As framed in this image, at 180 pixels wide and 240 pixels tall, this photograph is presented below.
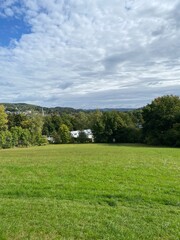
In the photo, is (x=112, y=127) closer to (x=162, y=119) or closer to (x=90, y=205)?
(x=162, y=119)

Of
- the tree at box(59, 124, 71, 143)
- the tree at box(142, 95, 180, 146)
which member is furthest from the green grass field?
the tree at box(59, 124, 71, 143)

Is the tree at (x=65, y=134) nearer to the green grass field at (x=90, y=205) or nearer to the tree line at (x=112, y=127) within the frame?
the tree line at (x=112, y=127)

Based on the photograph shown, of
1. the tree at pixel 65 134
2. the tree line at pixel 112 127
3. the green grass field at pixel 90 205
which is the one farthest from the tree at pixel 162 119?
the green grass field at pixel 90 205

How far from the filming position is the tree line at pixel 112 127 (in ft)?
187

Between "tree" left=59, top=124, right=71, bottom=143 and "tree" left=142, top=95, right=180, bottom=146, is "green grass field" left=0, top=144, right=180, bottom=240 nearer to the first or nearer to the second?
"tree" left=142, top=95, right=180, bottom=146

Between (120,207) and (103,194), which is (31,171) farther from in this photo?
(120,207)

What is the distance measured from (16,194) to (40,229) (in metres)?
3.34

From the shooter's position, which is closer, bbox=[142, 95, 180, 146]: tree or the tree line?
bbox=[142, 95, 180, 146]: tree

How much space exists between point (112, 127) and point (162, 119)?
21.6 meters

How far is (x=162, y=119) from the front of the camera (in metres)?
57.5

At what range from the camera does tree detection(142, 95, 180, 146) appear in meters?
55.0

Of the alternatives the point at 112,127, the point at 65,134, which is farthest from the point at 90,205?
the point at 65,134

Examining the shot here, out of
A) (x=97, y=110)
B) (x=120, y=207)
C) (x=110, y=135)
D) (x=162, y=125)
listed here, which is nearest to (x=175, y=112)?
(x=162, y=125)

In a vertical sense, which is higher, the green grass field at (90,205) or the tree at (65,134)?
the green grass field at (90,205)
